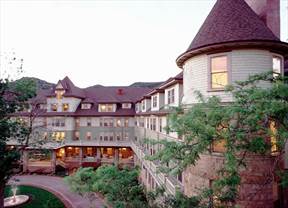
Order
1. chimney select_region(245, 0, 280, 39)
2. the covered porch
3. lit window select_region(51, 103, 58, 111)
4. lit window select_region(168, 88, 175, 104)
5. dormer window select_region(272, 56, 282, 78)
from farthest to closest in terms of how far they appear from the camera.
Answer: lit window select_region(51, 103, 58, 111) < the covered porch < lit window select_region(168, 88, 175, 104) < chimney select_region(245, 0, 280, 39) < dormer window select_region(272, 56, 282, 78)

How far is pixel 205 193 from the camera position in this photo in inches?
226

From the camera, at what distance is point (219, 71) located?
9641mm

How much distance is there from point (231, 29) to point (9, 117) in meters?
13.3

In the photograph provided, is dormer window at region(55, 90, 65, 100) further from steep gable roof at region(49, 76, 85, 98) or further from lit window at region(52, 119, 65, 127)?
lit window at region(52, 119, 65, 127)

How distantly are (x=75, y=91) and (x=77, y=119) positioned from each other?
5777 mm

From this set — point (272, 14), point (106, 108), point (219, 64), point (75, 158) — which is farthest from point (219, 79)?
point (75, 158)

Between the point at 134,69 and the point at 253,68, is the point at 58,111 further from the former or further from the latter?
the point at 134,69

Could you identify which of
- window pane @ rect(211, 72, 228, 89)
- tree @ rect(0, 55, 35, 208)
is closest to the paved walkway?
tree @ rect(0, 55, 35, 208)

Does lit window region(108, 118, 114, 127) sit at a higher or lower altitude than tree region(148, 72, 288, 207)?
lower

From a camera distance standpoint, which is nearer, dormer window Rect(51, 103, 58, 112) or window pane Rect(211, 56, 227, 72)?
window pane Rect(211, 56, 227, 72)

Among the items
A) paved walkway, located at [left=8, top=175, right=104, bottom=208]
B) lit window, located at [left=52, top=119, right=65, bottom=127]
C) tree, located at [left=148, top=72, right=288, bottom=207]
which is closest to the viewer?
tree, located at [left=148, top=72, right=288, bottom=207]

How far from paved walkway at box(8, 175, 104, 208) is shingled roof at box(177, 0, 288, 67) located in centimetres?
2014

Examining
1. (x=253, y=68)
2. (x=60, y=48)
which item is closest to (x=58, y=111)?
(x=253, y=68)

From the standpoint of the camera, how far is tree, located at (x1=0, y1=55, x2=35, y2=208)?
11344 millimetres
